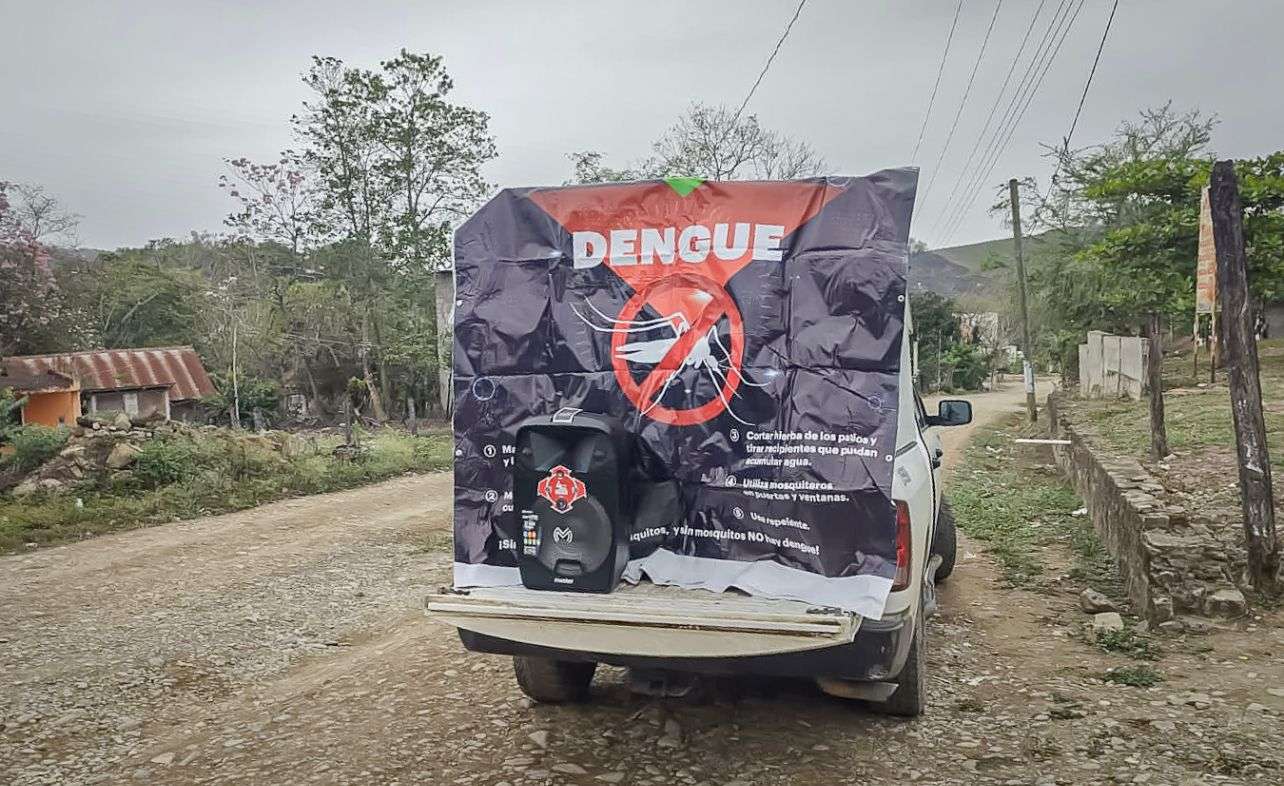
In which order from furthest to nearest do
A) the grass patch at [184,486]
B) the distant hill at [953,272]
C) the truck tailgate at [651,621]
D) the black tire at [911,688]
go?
the distant hill at [953,272]
the grass patch at [184,486]
the black tire at [911,688]
the truck tailgate at [651,621]

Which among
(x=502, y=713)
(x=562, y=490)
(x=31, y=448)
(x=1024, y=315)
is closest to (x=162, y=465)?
(x=31, y=448)

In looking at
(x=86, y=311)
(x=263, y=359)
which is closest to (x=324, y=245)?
(x=263, y=359)

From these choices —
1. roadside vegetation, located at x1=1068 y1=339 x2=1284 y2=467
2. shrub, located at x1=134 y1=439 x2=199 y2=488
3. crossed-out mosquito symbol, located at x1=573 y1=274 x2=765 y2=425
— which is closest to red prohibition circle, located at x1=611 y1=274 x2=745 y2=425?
crossed-out mosquito symbol, located at x1=573 y1=274 x2=765 y2=425

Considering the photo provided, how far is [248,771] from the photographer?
13.9ft

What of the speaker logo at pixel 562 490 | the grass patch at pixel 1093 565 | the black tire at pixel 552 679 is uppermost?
the speaker logo at pixel 562 490

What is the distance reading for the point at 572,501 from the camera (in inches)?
154

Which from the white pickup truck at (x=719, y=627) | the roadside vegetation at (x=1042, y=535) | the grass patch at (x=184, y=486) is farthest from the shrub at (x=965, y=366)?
the white pickup truck at (x=719, y=627)

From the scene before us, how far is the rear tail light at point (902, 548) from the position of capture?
3807 millimetres

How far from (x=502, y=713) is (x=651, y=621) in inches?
62.9

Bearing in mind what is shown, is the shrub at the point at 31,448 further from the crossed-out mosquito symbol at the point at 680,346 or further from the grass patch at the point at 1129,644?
the grass patch at the point at 1129,644

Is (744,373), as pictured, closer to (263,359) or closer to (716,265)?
(716,265)

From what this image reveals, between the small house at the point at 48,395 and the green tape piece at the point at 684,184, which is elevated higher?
the green tape piece at the point at 684,184

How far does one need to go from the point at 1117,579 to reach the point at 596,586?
5.06 m

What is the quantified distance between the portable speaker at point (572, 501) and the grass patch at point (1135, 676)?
9.21 ft
